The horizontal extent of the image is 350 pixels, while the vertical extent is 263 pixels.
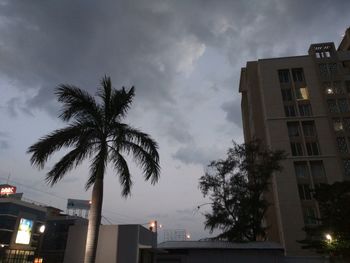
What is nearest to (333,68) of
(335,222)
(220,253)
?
(335,222)

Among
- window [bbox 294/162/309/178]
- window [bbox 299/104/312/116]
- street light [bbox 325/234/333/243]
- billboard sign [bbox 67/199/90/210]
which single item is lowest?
street light [bbox 325/234/333/243]

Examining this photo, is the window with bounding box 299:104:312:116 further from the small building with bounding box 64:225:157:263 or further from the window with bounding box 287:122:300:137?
the small building with bounding box 64:225:157:263

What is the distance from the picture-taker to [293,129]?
56.0m

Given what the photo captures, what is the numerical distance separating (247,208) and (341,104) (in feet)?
99.2

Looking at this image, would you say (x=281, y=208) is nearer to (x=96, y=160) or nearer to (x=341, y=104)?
(x=341, y=104)

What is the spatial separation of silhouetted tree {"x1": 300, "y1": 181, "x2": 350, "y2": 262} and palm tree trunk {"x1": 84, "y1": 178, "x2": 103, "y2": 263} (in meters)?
21.6

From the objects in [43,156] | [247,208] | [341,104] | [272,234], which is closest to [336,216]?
[247,208]

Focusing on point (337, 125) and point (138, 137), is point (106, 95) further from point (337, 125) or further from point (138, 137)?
point (337, 125)

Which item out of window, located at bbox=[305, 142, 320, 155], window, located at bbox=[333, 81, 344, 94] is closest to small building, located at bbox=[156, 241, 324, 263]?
window, located at bbox=[305, 142, 320, 155]

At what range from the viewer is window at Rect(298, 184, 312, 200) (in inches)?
1988

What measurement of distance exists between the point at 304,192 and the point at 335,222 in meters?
24.9

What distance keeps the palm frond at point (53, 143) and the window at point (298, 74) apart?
52.2 metres

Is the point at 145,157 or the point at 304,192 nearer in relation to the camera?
the point at 145,157

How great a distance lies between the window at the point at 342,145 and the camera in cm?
5338
